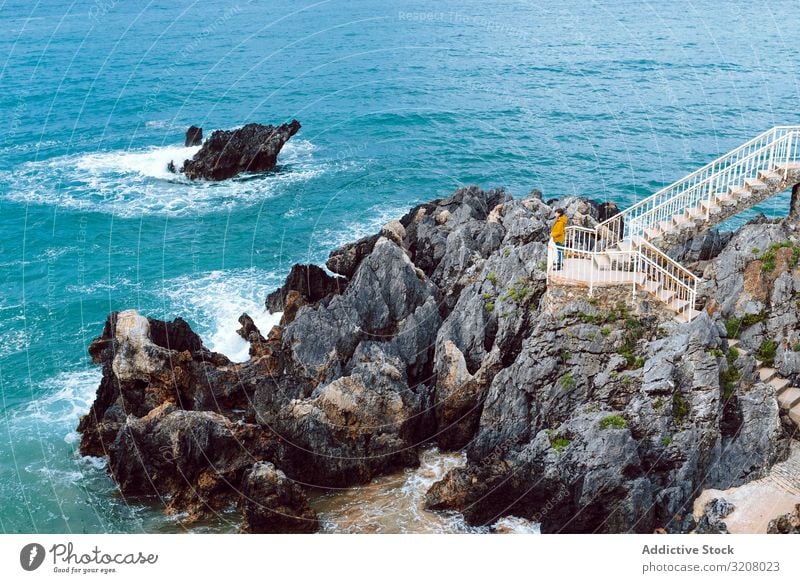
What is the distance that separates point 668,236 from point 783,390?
8011 millimetres

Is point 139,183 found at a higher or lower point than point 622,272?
higher

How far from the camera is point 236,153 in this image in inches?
2665

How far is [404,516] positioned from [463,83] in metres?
61.8

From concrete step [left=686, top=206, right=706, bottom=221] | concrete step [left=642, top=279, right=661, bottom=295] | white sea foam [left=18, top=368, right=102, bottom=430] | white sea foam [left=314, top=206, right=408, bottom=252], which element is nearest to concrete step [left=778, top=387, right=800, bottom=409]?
concrete step [left=642, top=279, right=661, bottom=295]

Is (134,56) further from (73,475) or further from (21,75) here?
(73,475)

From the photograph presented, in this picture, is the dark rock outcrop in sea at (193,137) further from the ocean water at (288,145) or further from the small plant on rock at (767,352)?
the small plant on rock at (767,352)

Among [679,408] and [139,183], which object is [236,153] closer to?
[139,183]

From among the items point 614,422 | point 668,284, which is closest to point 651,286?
point 668,284

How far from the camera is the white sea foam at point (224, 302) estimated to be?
43.6 meters

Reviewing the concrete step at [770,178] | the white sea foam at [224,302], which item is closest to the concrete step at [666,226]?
the concrete step at [770,178]

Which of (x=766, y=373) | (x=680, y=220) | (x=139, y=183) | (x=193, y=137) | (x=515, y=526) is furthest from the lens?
(x=193, y=137)

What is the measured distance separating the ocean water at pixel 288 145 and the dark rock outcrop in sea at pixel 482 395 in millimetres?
2934
